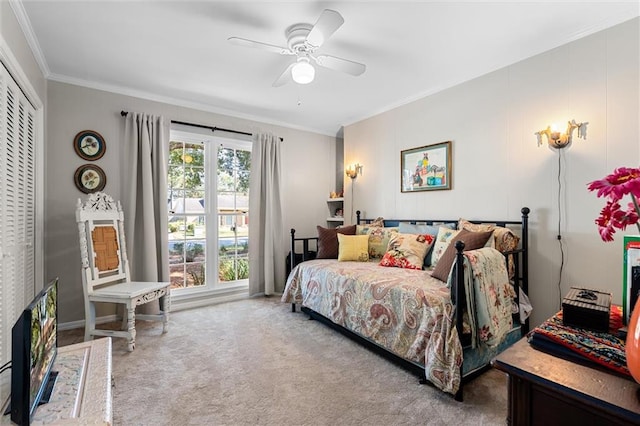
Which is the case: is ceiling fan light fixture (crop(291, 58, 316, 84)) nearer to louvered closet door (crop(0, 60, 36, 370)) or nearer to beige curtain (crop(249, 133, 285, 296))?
louvered closet door (crop(0, 60, 36, 370))

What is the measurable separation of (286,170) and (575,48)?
3.30 metres

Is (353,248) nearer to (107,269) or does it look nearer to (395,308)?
(395,308)

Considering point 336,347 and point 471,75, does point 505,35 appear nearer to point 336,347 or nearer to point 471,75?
point 471,75

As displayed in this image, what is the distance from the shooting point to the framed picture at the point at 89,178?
2.98m

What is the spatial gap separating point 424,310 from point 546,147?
174 cm

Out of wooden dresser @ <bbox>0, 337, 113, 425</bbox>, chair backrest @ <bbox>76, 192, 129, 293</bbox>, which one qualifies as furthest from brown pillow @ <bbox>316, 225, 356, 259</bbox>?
wooden dresser @ <bbox>0, 337, 113, 425</bbox>

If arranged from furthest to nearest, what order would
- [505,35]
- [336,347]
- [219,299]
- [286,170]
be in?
1. [286,170]
2. [219,299]
3. [336,347]
4. [505,35]

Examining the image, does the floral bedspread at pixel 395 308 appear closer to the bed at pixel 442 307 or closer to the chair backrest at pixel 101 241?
the bed at pixel 442 307

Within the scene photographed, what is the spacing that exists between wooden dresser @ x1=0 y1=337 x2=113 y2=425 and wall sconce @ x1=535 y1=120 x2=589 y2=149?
3149 millimetres

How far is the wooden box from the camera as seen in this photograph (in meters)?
0.92

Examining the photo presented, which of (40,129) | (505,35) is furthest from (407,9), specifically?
(40,129)

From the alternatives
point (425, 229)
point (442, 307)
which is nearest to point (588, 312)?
point (442, 307)

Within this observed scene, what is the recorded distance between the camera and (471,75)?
→ 2910 millimetres

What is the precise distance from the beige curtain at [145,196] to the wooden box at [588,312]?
341cm
